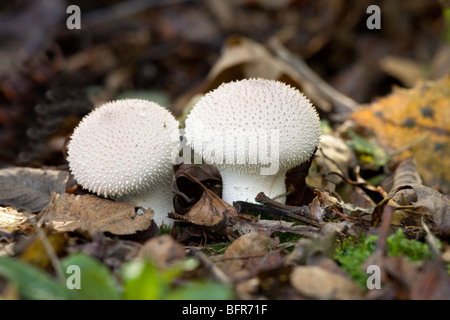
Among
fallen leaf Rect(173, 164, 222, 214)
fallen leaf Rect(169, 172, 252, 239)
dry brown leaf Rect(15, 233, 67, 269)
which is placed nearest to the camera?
dry brown leaf Rect(15, 233, 67, 269)

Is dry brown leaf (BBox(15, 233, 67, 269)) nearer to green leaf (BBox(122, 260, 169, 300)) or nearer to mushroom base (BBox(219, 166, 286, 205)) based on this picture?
green leaf (BBox(122, 260, 169, 300))

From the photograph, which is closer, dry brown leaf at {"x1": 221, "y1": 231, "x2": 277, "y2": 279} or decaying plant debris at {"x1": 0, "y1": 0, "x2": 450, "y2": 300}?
decaying plant debris at {"x1": 0, "y1": 0, "x2": 450, "y2": 300}

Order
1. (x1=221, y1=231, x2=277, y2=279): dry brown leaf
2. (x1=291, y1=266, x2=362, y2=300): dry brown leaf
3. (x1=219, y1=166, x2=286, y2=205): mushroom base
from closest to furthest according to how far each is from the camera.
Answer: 1. (x1=291, y1=266, x2=362, y2=300): dry brown leaf
2. (x1=221, y1=231, x2=277, y2=279): dry brown leaf
3. (x1=219, y1=166, x2=286, y2=205): mushroom base

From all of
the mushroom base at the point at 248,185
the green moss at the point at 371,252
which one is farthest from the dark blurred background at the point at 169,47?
the green moss at the point at 371,252

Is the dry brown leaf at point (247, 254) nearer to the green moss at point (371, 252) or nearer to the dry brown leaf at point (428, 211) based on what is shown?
the green moss at point (371, 252)

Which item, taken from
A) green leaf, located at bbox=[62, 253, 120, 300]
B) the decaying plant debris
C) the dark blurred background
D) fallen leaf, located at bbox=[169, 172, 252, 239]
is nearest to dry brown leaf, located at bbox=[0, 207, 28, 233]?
the decaying plant debris

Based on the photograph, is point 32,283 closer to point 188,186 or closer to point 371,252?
point 371,252

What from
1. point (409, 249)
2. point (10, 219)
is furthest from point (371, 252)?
point (10, 219)
